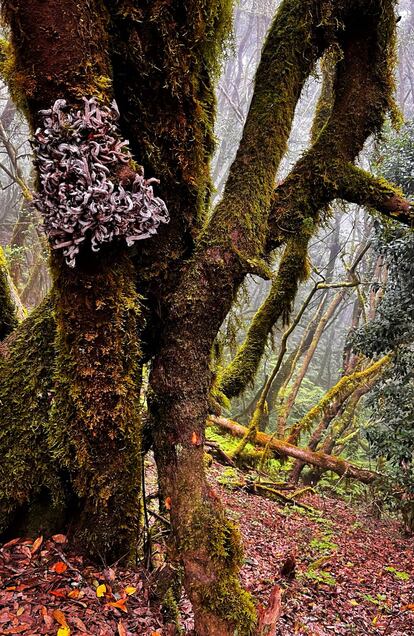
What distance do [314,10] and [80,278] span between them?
104 inches

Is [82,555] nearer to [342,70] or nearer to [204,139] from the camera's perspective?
[204,139]

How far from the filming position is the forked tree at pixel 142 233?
6.66 ft

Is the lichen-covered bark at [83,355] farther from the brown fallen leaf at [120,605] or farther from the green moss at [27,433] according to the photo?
the brown fallen leaf at [120,605]

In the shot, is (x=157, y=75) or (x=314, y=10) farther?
(x=314, y=10)

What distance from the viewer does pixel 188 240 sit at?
286 centimetres

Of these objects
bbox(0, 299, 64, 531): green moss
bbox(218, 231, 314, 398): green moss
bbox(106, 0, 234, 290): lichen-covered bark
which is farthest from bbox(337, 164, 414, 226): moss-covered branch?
bbox(0, 299, 64, 531): green moss

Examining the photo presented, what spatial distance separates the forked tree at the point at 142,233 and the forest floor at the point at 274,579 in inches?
9.2

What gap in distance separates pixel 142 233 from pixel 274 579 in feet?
15.6

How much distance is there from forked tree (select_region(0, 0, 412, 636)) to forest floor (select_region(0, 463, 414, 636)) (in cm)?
23

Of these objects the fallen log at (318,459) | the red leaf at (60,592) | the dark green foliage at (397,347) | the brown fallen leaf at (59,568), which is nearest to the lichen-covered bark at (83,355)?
the brown fallen leaf at (59,568)

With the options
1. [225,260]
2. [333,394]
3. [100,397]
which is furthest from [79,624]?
[333,394]

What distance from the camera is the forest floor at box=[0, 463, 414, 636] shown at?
2.20 meters

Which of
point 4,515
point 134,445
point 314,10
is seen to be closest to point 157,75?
point 314,10

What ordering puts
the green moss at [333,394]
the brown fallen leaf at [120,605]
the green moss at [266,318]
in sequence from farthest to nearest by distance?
1. the green moss at [333,394]
2. the green moss at [266,318]
3. the brown fallen leaf at [120,605]
